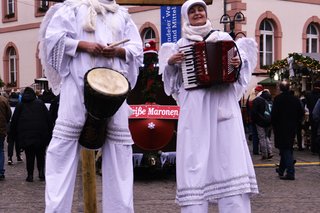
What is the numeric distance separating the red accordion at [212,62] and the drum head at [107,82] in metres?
0.68

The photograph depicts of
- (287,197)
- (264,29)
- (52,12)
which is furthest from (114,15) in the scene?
(264,29)

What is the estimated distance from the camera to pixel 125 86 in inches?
169

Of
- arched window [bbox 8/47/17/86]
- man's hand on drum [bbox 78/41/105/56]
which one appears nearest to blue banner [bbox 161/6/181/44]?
man's hand on drum [bbox 78/41/105/56]

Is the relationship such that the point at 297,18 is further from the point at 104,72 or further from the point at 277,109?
the point at 104,72

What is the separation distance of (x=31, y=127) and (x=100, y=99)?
244 inches

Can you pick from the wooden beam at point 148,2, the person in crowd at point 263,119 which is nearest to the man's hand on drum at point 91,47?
the wooden beam at point 148,2

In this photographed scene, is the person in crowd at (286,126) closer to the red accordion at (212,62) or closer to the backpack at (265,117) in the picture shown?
the backpack at (265,117)

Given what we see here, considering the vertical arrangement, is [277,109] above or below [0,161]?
above

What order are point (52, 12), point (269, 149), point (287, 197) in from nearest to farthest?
point (52, 12) < point (287, 197) < point (269, 149)

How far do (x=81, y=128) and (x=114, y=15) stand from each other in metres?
0.90

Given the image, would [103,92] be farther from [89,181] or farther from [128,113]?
[89,181]

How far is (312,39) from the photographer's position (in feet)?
82.7

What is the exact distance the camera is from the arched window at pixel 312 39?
25.1 m

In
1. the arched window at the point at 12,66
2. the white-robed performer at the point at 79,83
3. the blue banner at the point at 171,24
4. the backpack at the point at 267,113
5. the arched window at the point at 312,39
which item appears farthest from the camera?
the arched window at the point at 12,66
